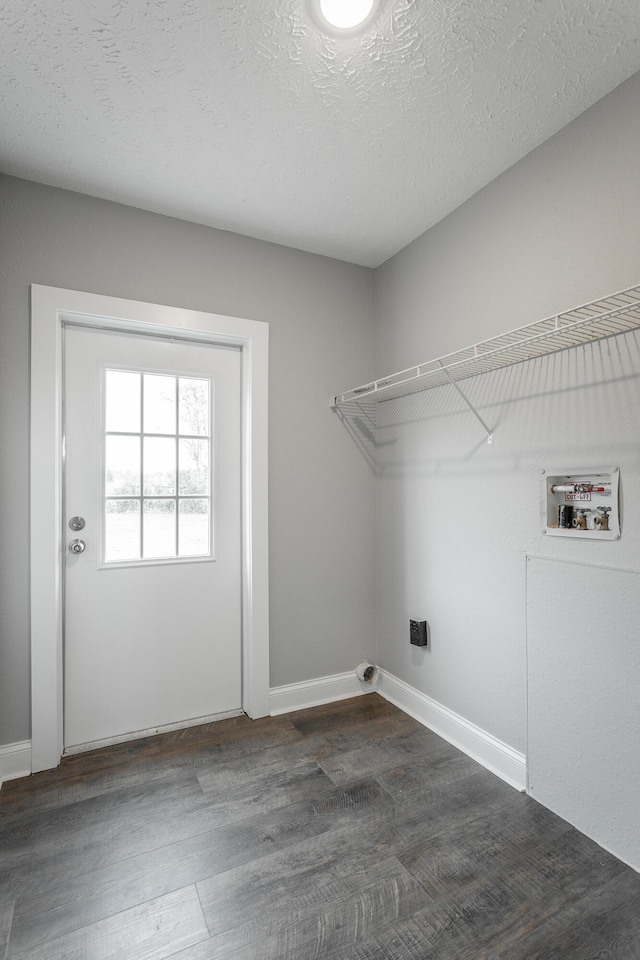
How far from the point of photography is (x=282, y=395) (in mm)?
2598

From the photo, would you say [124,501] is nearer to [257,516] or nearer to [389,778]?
[257,516]

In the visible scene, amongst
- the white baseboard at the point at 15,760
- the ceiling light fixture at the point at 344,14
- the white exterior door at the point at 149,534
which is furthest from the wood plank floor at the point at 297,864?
the ceiling light fixture at the point at 344,14

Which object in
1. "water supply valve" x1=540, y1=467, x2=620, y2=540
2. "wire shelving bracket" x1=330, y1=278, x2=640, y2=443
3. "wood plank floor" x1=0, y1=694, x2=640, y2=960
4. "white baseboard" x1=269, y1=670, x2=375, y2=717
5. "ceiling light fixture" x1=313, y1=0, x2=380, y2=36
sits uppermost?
"ceiling light fixture" x1=313, y1=0, x2=380, y2=36

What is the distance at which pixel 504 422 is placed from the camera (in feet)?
6.57

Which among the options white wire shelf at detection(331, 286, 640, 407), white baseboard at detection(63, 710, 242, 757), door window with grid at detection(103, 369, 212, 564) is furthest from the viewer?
door window with grid at detection(103, 369, 212, 564)

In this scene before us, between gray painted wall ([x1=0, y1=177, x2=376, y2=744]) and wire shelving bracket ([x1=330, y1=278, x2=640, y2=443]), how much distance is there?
36 cm

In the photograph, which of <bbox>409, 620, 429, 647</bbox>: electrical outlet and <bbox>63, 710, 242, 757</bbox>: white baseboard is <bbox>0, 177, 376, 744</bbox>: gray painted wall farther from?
<bbox>409, 620, 429, 647</bbox>: electrical outlet

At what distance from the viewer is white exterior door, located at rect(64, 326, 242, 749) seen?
2.21 m

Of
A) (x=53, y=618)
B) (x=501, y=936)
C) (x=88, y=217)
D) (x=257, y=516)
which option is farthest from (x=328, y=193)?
(x=501, y=936)

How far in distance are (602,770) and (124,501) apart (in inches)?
83.7

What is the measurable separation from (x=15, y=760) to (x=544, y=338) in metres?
2.55

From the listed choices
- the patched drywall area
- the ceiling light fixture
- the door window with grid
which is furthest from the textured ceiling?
the patched drywall area

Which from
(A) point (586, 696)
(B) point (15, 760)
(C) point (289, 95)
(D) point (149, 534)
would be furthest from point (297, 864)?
(C) point (289, 95)

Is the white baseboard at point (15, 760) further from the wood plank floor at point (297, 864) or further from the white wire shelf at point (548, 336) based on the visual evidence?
→ the white wire shelf at point (548, 336)
